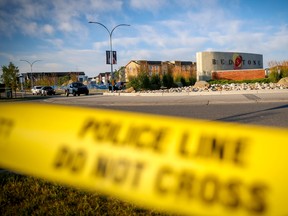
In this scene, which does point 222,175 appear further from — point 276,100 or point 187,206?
point 276,100

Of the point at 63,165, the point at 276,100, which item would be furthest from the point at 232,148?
the point at 276,100

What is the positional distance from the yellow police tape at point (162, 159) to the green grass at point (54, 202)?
1461mm

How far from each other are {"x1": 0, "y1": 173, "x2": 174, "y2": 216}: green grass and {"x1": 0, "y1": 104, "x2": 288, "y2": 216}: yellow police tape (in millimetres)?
1461

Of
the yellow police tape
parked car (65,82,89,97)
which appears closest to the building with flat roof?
parked car (65,82,89,97)

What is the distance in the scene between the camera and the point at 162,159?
0.98 metres

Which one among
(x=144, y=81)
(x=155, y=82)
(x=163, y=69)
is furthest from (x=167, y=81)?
(x=163, y=69)

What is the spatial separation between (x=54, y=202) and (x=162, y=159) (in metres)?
2.20

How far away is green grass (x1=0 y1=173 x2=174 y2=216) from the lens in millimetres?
2586

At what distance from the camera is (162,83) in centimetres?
3453

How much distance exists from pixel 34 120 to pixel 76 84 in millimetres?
31521

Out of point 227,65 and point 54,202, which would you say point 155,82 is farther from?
point 227,65

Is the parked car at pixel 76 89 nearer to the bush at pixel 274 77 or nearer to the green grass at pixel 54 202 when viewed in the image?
the bush at pixel 274 77

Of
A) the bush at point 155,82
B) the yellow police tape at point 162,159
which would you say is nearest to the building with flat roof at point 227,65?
the bush at point 155,82

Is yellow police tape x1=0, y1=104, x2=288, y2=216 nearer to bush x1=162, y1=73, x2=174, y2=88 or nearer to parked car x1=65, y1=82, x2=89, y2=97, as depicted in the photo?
parked car x1=65, y1=82, x2=89, y2=97
